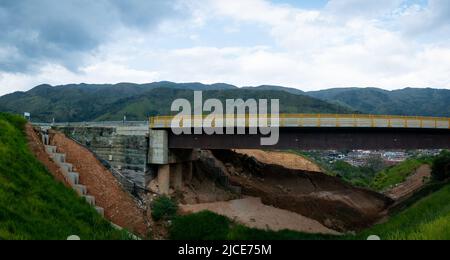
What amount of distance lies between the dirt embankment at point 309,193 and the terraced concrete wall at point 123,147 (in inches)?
558

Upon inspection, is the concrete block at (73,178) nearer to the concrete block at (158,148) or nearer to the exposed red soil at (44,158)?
the exposed red soil at (44,158)

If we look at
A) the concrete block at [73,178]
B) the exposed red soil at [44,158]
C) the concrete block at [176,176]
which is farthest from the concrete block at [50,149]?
the concrete block at [176,176]

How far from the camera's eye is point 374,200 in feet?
146

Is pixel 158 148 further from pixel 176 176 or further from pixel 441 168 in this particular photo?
pixel 441 168

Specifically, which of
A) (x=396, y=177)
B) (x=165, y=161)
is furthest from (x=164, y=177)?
(x=396, y=177)

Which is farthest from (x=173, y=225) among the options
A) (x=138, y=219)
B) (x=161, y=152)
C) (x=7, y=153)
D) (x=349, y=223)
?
(x=349, y=223)

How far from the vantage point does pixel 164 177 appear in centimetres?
3512

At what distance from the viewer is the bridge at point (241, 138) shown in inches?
1257

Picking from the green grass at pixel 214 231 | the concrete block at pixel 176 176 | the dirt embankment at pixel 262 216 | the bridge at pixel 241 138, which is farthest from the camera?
the concrete block at pixel 176 176

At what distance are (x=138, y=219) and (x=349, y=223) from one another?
66.9 feet

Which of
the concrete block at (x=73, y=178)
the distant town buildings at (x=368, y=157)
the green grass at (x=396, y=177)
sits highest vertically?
the concrete block at (x=73, y=178)

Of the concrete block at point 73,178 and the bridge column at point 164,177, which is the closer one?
the concrete block at point 73,178

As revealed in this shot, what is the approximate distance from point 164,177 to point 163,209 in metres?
6.14
